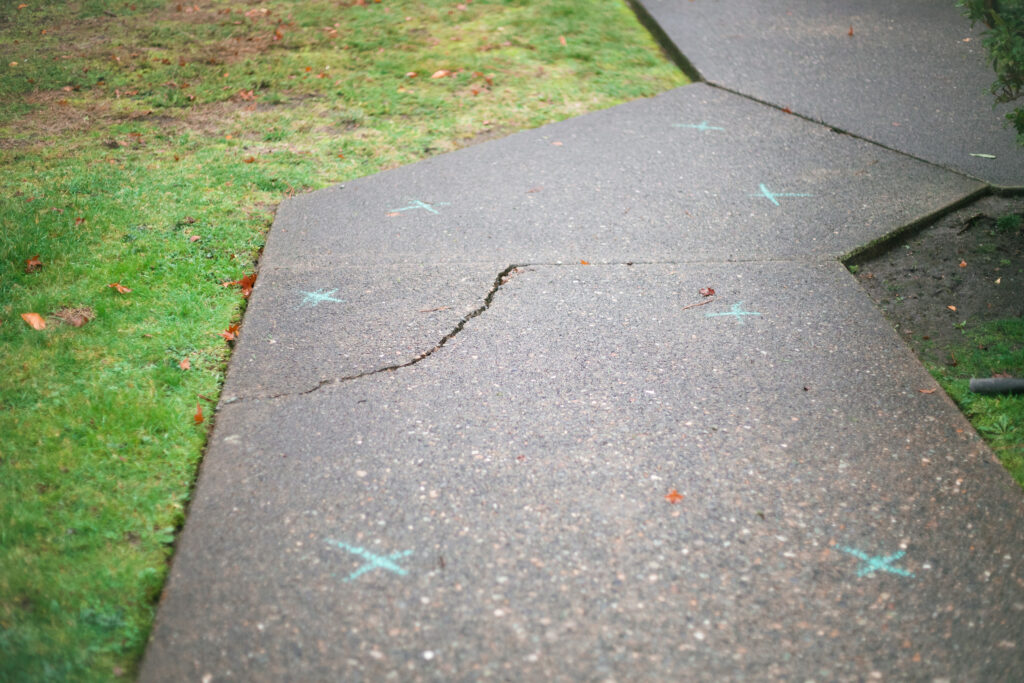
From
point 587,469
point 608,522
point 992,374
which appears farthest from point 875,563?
point 992,374

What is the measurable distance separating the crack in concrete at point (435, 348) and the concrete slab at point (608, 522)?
42mm

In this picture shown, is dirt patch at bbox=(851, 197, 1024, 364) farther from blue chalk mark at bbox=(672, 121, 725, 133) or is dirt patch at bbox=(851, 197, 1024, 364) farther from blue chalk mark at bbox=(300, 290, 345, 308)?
blue chalk mark at bbox=(300, 290, 345, 308)

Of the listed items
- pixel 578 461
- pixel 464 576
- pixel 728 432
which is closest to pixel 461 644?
pixel 464 576

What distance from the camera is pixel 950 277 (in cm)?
387

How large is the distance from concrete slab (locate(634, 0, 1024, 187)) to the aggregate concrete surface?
1302mm

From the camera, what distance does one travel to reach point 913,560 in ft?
7.61

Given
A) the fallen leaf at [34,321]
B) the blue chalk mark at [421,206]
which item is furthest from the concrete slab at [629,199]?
the fallen leaf at [34,321]

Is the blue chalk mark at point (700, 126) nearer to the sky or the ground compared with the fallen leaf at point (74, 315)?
nearer to the sky

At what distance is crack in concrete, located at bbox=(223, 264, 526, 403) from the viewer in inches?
119

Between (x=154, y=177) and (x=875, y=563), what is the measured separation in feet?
14.6

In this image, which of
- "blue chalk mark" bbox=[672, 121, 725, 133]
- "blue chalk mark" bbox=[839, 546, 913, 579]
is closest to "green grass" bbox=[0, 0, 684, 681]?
"blue chalk mark" bbox=[672, 121, 725, 133]

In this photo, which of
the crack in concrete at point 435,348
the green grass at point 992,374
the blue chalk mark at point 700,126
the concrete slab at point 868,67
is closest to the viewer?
the green grass at point 992,374

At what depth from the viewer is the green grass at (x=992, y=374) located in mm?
2830

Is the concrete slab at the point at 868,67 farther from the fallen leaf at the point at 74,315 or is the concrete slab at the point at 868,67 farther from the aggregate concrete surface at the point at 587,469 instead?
the fallen leaf at the point at 74,315
